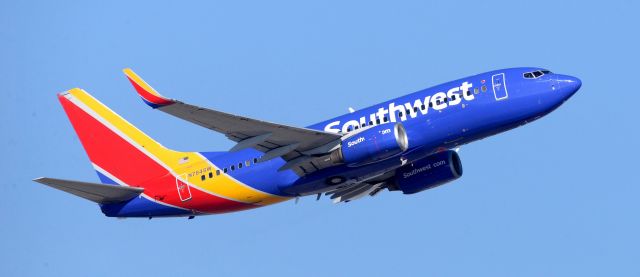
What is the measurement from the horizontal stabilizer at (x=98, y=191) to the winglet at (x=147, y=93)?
851cm

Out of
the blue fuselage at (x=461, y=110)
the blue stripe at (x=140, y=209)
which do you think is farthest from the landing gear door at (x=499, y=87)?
the blue stripe at (x=140, y=209)

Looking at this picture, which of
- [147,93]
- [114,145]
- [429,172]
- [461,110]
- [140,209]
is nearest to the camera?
[147,93]

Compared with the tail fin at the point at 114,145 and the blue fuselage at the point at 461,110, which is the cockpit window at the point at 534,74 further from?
the tail fin at the point at 114,145

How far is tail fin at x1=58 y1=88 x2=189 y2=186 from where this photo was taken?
6222 cm

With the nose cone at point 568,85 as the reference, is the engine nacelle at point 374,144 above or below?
below

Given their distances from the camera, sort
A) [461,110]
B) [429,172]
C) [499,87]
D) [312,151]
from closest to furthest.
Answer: [461,110]
[499,87]
[312,151]
[429,172]

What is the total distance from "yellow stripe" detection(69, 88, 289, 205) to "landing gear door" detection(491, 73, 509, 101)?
12.1 m

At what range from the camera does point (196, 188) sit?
198 feet

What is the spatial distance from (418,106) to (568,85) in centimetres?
714

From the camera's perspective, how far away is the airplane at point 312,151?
5456 cm

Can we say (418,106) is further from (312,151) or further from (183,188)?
(183,188)

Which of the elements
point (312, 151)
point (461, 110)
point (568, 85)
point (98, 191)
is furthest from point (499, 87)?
point (98, 191)

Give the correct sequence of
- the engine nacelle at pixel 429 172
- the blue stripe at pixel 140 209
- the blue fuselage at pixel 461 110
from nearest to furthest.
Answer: the blue fuselage at pixel 461 110
the engine nacelle at pixel 429 172
the blue stripe at pixel 140 209

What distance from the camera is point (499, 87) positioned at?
55.5 metres
